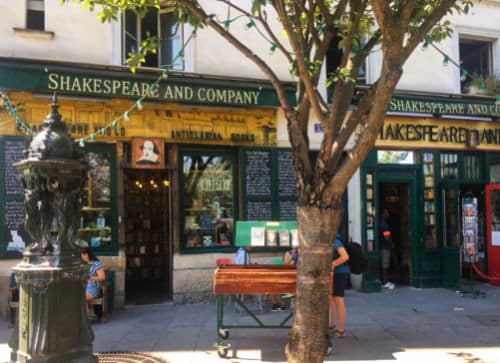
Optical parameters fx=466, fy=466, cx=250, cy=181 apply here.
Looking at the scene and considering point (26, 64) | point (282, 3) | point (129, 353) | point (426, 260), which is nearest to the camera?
point (282, 3)

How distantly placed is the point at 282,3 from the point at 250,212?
528 centimetres

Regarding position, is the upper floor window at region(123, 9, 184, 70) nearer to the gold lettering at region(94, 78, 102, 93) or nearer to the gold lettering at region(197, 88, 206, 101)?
the gold lettering at region(197, 88, 206, 101)

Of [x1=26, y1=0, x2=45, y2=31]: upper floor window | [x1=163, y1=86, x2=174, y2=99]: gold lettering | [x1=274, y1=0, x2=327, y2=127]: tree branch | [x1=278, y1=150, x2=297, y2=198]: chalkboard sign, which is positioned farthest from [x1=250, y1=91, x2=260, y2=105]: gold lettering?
[x1=274, y1=0, x2=327, y2=127]: tree branch

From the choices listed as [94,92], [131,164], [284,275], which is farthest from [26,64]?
[284,275]

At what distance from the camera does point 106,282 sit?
25.4 ft

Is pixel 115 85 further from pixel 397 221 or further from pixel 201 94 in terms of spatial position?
pixel 397 221

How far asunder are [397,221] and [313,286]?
28.6ft

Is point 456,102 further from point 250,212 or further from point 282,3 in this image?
point 282,3

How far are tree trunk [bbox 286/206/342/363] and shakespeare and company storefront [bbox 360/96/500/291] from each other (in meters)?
6.20

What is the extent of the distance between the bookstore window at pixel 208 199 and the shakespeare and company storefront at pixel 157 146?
0.06ft

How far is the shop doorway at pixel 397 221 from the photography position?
11547 millimetres

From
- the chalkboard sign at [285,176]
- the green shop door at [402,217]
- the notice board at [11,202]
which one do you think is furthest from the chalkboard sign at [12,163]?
the green shop door at [402,217]

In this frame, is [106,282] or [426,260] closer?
[106,282]

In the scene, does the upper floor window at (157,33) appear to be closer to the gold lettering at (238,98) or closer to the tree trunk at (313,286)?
the gold lettering at (238,98)
